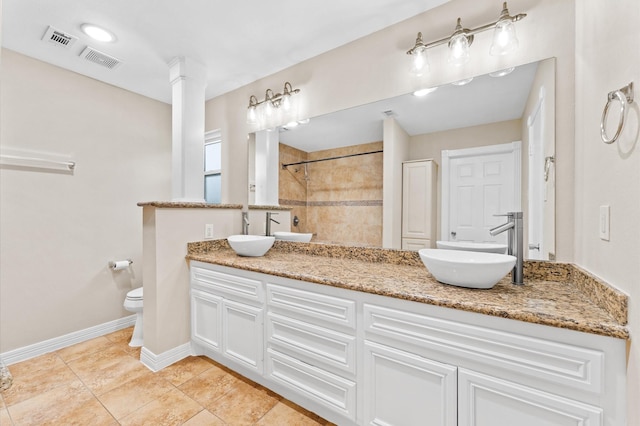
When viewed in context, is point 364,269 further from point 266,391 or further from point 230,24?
point 230,24

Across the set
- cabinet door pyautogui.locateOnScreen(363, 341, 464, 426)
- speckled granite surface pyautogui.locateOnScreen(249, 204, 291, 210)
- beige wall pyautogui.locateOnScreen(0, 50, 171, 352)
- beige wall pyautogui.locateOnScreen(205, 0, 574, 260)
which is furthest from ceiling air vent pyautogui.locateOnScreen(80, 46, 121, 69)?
cabinet door pyautogui.locateOnScreen(363, 341, 464, 426)

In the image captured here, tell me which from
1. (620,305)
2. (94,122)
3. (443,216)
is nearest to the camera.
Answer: (620,305)

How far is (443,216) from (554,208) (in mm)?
529

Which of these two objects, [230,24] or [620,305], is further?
[230,24]

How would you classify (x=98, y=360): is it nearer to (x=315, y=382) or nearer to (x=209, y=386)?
(x=209, y=386)

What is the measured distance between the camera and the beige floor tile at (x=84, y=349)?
89.0 inches

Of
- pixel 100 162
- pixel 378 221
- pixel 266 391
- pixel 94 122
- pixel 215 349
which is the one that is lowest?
pixel 266 391

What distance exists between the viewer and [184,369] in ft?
6.72

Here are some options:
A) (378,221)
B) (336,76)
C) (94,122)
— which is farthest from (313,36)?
(94,122)

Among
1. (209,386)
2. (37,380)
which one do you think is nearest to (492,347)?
(209,386)

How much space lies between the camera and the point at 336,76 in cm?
220

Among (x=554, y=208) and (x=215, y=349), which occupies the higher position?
(x=554, y=208)

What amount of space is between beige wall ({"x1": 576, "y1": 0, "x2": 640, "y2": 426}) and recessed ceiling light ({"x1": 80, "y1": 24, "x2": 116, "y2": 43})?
113 inches

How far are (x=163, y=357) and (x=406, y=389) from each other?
70.3 inches
